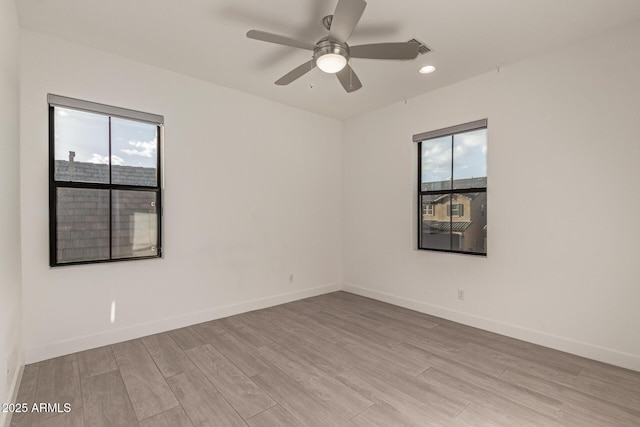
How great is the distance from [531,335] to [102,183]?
440 centimetres

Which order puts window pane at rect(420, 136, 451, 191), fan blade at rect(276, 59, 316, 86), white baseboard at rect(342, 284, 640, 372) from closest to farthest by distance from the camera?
fan blade at rect(276, 59, 316, 86) < white baseboard at rect(342, 284, 640, 372) < window pane at rect(420, 136, 451, 191)

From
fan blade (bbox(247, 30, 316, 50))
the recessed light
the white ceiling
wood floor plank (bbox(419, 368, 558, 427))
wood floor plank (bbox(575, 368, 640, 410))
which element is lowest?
wood floor plank (bbox(419, 368, 558, 427))

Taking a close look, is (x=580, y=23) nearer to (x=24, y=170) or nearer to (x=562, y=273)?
A: (x=562, y=273)

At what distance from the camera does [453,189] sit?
3699mm

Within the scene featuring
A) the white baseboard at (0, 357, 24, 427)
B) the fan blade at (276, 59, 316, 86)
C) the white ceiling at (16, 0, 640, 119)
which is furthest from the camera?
the fan blade at (276, 59, 316, 86)

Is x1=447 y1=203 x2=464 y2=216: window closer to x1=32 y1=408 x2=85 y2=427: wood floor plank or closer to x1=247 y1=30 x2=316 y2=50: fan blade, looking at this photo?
x1=247 y1=30 x2=316 y2=50: fan blade

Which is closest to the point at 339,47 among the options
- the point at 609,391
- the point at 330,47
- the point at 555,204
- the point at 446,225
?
the point at 330,47

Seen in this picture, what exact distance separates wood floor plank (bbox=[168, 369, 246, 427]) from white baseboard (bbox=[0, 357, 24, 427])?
0.87m

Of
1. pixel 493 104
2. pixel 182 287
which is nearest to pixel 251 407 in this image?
pixel 182 287

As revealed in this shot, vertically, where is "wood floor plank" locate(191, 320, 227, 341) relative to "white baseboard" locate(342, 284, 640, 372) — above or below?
below

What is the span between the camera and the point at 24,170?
8.33ft

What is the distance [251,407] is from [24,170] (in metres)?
2.63

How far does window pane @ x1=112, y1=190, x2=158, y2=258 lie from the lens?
302 centimetres

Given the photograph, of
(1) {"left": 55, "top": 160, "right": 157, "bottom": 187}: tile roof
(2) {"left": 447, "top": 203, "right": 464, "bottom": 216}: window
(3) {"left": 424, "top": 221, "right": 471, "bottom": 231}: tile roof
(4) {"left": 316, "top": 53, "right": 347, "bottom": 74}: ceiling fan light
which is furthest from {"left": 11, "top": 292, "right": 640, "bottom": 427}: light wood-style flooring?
(4) {"left": 316, "top": 53, "right": 347, "bottom": 74}: ceiling fan light
